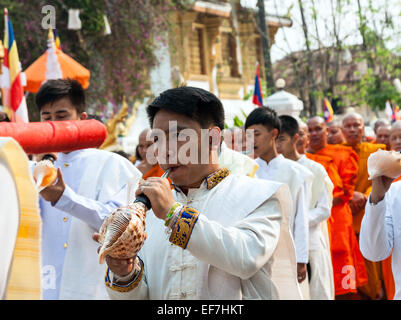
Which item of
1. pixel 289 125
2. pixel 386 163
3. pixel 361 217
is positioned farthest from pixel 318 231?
pixel 386 163

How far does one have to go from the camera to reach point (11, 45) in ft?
25.7

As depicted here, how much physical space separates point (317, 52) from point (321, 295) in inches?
748

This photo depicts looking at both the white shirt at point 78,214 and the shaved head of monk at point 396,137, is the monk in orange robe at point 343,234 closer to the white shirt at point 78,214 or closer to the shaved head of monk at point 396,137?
the shaved head of monk at point 396,137

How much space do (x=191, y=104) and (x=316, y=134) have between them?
6024 mm

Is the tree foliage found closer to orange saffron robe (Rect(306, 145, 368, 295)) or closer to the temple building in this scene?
the temple building

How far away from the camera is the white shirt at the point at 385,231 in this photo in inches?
126

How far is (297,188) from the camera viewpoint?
588cm

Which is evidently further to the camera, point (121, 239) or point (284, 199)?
point (284, 199)

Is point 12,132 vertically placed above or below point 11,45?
below

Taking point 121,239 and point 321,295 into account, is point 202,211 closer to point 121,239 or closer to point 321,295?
point 121,239

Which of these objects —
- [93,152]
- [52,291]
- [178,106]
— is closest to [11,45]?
[93,152]

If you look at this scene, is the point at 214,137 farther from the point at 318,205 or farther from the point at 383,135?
the point at 383,135

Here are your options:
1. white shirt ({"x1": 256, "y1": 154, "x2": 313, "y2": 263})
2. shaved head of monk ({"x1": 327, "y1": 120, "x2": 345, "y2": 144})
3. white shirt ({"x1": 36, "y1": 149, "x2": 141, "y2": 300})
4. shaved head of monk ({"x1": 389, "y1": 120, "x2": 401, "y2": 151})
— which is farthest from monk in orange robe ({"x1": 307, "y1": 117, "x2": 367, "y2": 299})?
white shirt ({"x1": 36, "y1": 149, "x2": 141, "y2": 300})

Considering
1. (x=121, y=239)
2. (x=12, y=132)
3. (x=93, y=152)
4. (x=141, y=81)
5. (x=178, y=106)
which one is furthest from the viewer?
(x=141, y=81)
